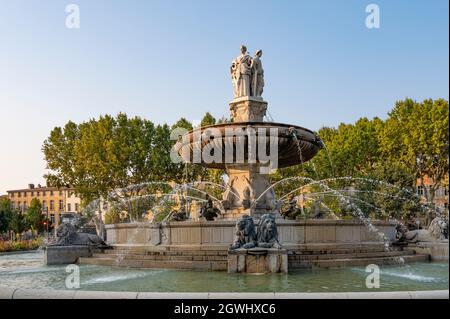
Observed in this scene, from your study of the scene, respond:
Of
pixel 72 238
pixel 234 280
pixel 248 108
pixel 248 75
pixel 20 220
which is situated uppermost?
pixel 248 75

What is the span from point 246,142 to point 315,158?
81.4 ft

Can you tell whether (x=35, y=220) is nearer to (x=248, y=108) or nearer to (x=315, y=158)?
(x=315, y=158)

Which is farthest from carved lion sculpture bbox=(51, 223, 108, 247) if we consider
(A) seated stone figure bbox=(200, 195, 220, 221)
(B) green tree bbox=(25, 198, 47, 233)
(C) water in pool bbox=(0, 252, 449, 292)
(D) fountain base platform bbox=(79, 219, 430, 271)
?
(B) green tree bbox=(25, 198, 47, 233)

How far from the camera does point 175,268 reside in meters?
11.9

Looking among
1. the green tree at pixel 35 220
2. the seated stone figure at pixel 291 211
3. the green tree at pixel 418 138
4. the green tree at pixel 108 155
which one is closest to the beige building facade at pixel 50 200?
the green tree at pixel 35 220

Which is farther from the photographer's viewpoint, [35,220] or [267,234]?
[35,220]

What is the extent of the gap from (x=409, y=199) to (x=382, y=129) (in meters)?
6.17

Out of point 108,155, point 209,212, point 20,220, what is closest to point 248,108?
point 209,212

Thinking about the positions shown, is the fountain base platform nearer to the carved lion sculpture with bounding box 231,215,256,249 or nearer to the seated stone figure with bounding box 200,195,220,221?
the carved lion sculpture with bounding box 231,215,256,249

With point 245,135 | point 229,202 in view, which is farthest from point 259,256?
point 229,202

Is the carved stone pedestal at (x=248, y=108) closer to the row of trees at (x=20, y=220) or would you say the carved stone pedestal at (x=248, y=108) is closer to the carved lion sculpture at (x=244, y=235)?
the carved lion sculpture at (x=244, y=235)

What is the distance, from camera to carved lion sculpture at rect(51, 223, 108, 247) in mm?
15398

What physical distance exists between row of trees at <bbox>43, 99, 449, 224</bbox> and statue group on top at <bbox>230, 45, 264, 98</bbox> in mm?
18883

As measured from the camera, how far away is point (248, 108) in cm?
1739
